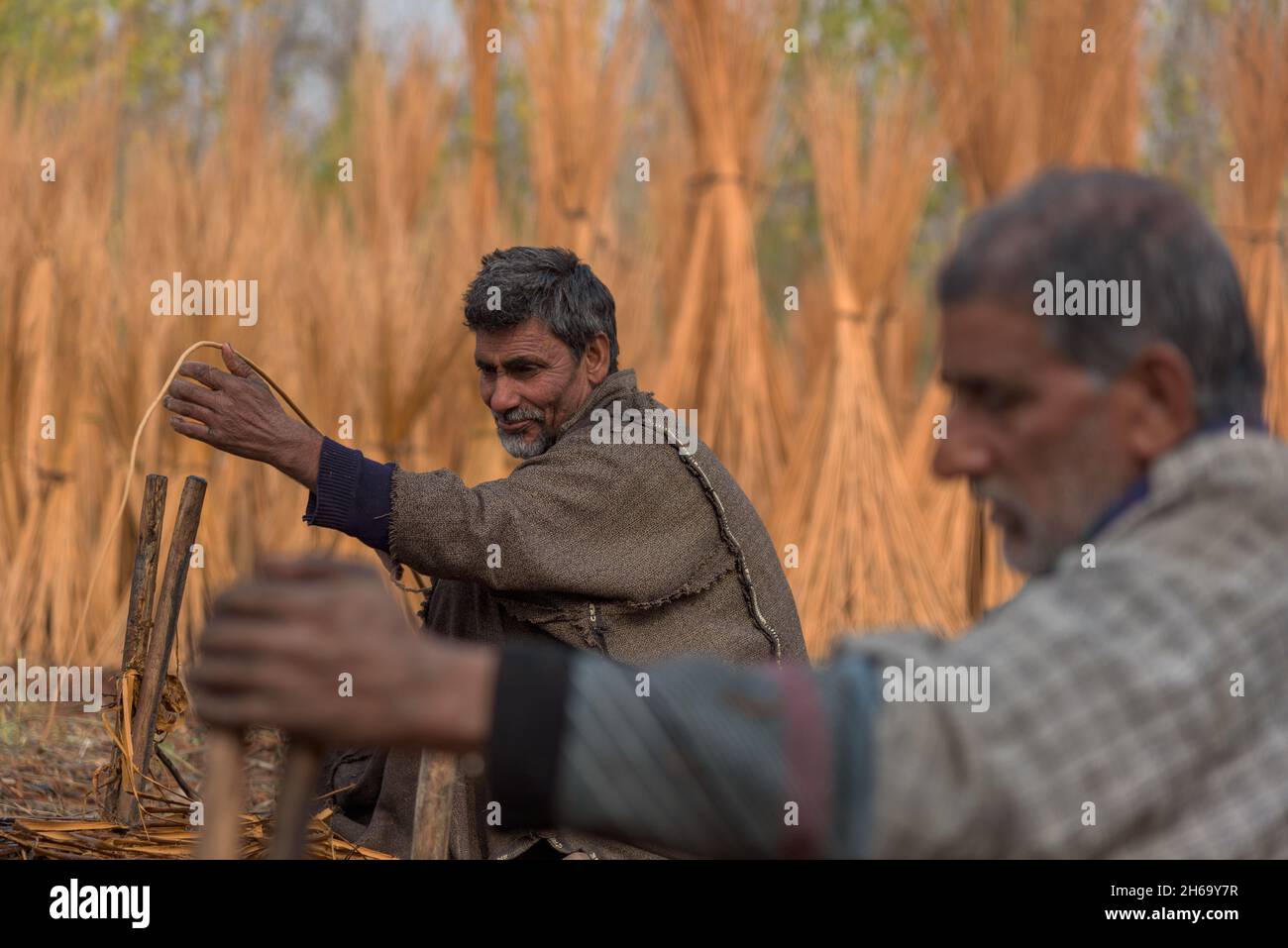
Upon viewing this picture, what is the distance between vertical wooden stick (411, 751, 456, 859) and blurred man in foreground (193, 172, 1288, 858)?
1.25 m

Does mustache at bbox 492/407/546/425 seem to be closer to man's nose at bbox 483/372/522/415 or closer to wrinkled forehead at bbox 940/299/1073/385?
man's nose at bbox 483/372/522/415

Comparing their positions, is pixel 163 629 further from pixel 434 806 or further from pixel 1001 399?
pixel 1001 399

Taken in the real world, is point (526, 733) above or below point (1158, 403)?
below

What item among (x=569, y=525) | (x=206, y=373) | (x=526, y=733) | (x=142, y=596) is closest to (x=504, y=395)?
(x=569, y=525)

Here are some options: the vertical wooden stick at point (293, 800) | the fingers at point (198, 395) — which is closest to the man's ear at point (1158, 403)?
the vertical wooden stick at point (293, 800)

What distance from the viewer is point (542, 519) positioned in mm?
2439

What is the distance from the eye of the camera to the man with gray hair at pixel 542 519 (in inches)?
92.3

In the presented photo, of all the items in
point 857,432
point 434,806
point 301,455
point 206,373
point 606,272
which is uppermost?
point 606,272

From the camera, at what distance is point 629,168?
320 inches

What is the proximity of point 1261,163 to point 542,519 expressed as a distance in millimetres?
3576

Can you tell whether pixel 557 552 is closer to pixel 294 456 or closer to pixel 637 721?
pixel 294 456
